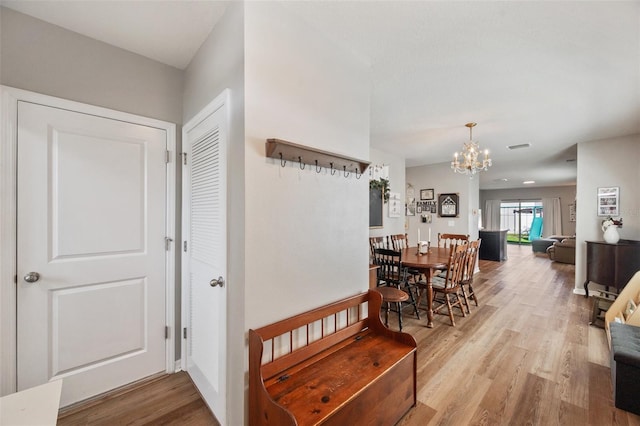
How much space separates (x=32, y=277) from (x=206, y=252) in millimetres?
1033

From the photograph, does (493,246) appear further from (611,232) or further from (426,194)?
(611,232)

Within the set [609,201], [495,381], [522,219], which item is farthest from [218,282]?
[522,219]

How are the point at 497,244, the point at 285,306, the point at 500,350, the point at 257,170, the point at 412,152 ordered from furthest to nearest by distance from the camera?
the point at 497,244, the point at 412,152, the point at 500,350, the point at 285,306, the point at 257,170

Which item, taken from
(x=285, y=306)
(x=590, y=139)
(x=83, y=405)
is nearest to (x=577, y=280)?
(x=590, y=139)

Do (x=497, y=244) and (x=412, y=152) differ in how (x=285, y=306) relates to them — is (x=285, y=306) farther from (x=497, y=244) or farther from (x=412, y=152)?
(x=497, y=244)

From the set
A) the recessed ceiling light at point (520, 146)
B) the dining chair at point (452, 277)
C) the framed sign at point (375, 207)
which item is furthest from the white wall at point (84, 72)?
the recessed ceiling light at point (520, 146)

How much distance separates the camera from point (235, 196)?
1496mm

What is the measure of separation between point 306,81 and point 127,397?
254cm

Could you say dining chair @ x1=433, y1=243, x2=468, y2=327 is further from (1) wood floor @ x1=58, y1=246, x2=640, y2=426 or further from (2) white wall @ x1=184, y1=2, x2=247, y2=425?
(2) white wall @ x1=184, y1=2, x2=247, y2=425

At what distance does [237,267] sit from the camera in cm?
147

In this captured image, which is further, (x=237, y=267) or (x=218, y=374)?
(x=218, y=374)

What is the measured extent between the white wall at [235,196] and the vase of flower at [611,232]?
5.19m

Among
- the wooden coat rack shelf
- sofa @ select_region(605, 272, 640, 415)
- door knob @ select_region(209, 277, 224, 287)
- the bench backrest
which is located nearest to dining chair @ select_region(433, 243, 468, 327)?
sofa @ select_region(605, 272, 640, 415)

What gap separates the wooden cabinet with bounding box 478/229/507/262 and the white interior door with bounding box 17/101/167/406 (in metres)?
8.16
